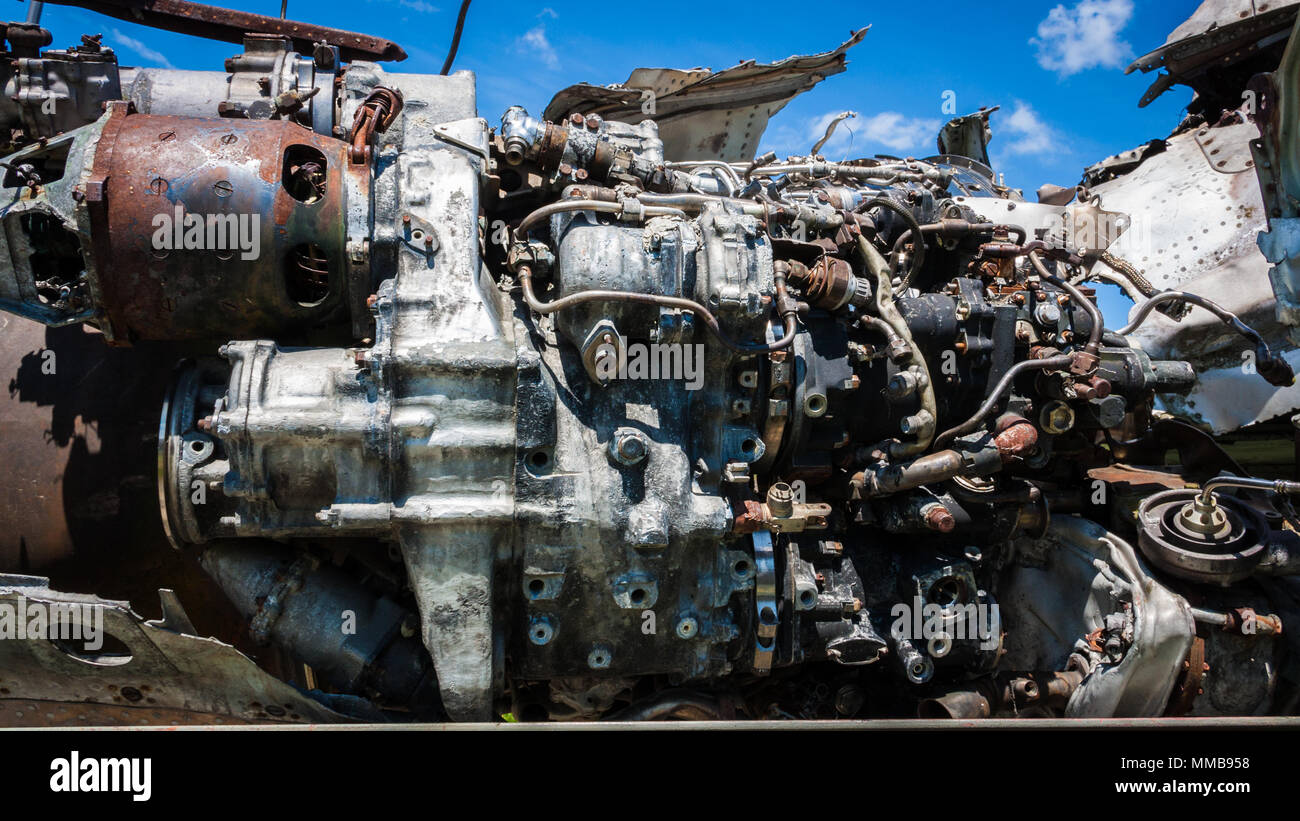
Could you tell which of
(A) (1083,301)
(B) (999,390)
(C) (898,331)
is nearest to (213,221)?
(C) (898,331)

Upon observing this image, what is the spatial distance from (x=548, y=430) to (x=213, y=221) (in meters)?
1.40

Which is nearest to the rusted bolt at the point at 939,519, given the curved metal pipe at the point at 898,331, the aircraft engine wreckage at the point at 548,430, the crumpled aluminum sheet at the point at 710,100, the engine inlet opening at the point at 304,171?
the aircraft engine wreckage at the point at 548,430

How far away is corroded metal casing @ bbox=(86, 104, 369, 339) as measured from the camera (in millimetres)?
3061

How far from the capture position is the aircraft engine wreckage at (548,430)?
10.1 ft

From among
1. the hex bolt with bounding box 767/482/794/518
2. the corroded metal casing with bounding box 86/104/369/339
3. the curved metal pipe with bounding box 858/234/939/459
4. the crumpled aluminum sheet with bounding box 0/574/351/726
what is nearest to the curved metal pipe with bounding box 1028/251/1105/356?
the curved metal pipe with bounding box 858/234/939/459

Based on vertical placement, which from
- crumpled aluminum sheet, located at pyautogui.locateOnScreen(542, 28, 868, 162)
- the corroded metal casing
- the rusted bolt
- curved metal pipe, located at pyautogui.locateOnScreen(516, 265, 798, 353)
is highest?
crumpled aluminum sheet, located at pyautogui.locateOnScreen(542, 28, 868, 162)

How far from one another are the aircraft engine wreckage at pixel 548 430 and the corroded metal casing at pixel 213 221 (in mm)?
12

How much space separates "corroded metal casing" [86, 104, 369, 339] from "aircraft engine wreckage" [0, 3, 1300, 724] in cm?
1

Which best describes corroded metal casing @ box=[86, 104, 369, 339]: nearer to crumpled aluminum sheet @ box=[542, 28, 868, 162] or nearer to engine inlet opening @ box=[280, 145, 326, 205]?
engine inlet opening @ box=[280, 145, 326, 205]

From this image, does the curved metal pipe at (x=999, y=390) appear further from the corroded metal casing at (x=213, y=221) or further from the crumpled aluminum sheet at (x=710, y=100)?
the crumpled aluminum sheet at (x=710, y=100)

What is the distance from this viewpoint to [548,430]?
3168 millimetres

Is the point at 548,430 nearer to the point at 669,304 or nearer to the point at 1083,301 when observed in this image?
the point at 669,304
